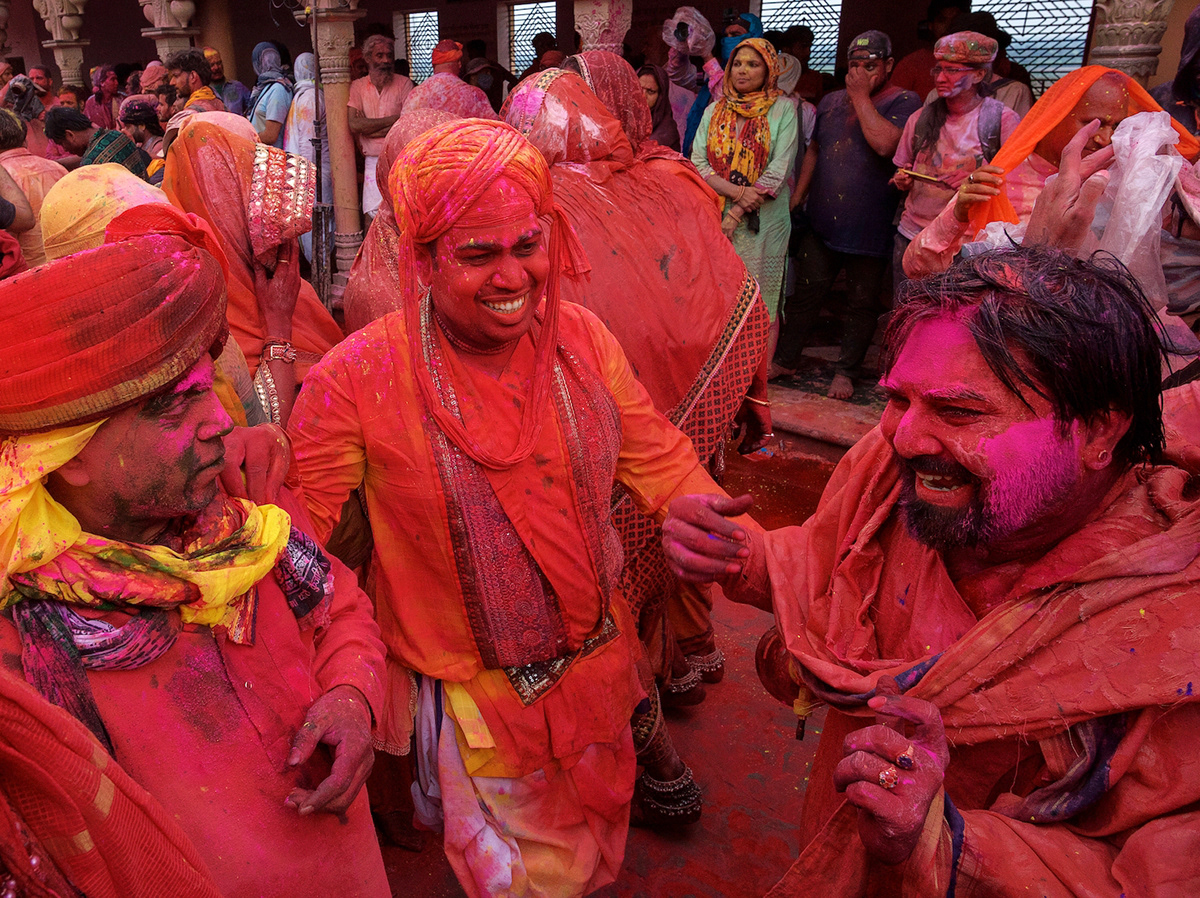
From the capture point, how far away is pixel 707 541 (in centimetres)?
191

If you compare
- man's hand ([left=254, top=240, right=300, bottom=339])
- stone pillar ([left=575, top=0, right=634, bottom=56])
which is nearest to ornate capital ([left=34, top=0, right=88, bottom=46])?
stone pillar ([left=575, top=0, right=634, bottom=56])

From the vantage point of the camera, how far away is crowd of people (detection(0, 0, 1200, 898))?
52.2 inches

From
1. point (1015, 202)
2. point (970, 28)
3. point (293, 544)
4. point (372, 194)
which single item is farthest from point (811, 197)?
point (293, 544)

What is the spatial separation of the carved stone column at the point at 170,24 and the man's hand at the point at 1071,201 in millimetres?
10518

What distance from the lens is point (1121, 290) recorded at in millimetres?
1456

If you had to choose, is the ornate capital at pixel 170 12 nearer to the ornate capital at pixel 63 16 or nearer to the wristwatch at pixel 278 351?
the ornate capital at pixel 63 16

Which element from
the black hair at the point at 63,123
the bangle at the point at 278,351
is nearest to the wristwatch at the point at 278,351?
the bangle at the point at 278,351

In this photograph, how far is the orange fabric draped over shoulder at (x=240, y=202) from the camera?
9.77 feet

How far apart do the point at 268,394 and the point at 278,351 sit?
0.57 ft

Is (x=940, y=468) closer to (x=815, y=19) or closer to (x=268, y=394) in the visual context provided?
(x=268, y=394)

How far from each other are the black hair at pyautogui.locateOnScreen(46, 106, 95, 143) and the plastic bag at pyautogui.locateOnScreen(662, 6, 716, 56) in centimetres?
518

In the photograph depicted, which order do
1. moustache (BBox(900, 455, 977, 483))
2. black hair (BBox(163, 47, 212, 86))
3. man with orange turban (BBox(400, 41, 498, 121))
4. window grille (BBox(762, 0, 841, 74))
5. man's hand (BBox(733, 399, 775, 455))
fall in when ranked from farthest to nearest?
window grille (BBox(762, 0, 841, 74)) < black hair (BBox(163, 47, 212, 86)) < man with orange turban (BBox(400, 41, 498, 121)) < man's hand (BBox(733, 399, 775, 455)) < moustache (BBox(900, 455, 977, 483))

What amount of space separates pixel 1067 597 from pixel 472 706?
1.43 metres

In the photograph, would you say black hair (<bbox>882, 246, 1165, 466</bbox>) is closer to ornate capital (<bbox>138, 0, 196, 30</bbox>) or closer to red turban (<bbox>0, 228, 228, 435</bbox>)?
red turban (<bbox>0, 228, 228, 435</bbox>)
